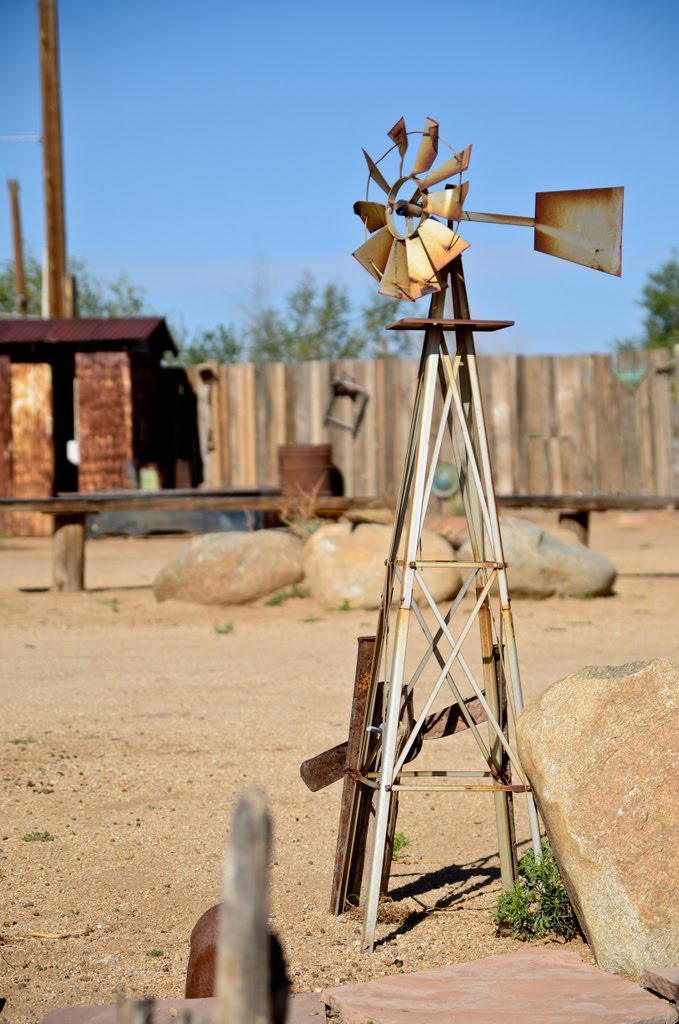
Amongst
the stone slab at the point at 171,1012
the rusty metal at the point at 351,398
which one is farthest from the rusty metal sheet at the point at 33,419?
the stone slab at the point at 171,1012

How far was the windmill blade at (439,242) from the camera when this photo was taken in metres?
3.98

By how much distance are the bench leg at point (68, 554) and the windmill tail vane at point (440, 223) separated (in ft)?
30.1

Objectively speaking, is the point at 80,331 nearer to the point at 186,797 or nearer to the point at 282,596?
the point at 282,596

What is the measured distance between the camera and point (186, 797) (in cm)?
555

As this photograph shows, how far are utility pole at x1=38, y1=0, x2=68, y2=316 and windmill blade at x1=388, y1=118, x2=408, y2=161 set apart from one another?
16.9 metres

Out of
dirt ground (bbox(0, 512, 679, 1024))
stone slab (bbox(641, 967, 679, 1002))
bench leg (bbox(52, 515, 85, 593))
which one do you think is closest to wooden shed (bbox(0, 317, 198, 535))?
bench leg (bbox(52, 515, 85, 593))

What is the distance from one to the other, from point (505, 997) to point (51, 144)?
19.0 m

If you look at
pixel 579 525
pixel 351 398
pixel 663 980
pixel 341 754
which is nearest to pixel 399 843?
pixel 341 754

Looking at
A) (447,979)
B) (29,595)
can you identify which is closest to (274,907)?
(447,979)

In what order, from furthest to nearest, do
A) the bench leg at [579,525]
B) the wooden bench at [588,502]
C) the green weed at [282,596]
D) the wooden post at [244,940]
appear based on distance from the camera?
the bench leg at [579,525] < the wooden bench at [588,502] < the green weed at [282,596] < the wooden post at [244,940]

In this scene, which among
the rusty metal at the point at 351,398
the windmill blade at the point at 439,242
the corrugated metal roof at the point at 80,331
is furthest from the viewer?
the corrugated metal roof at the point at 80,331

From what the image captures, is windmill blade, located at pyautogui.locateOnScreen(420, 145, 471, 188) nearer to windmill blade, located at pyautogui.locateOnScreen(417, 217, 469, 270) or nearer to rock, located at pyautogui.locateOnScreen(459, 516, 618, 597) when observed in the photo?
windmill blade, located at pyautogui.locateOnScreen(417, 217, 469, 270)

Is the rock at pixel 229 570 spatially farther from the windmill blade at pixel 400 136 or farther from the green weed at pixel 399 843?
the windmill blade at pixel 400 136

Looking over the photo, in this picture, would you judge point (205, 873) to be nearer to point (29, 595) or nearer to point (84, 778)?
point (84, 778)
